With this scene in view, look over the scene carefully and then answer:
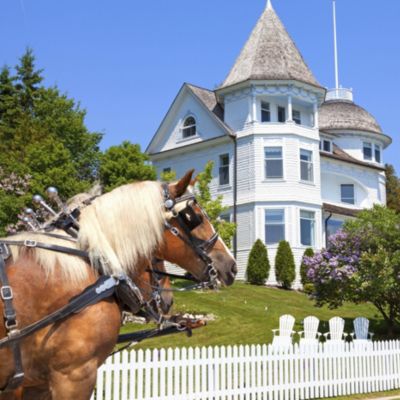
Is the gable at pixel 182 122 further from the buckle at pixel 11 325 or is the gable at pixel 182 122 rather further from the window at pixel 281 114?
the buckle at pixel 11 325

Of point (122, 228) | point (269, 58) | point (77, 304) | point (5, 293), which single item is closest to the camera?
point (5, 293)

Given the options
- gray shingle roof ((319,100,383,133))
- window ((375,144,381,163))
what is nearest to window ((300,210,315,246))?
gray shingle roof ((319,100,383,133))

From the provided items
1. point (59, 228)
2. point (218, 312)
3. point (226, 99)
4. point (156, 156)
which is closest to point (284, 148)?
point (226, 99)

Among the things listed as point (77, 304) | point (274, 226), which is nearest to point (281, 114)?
point (274, 226)

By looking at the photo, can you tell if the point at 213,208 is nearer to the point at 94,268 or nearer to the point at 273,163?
the point at 273,163

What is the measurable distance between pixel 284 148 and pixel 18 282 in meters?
31.3

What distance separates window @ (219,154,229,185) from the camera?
35938 millimetres

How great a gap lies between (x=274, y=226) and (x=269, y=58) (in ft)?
33.6

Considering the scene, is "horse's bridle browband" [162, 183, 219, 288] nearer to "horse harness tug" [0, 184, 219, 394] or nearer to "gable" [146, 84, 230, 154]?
"horse harness tug" [0, 184, 219, 394]

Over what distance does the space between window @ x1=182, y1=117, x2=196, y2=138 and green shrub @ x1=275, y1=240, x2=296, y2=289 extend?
10.2 m

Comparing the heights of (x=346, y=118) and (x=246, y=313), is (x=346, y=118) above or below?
above

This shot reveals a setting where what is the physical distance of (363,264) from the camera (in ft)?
63.7

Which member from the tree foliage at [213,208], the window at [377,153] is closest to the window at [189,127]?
the tree foliage at [213,208]

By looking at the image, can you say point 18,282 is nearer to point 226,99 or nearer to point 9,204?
point 9,204
